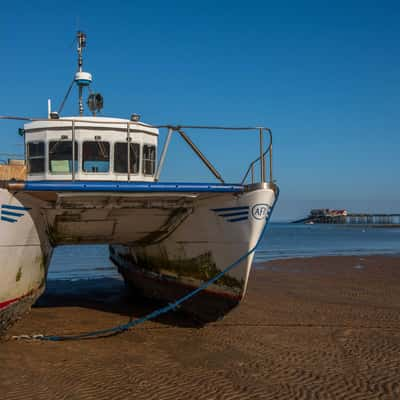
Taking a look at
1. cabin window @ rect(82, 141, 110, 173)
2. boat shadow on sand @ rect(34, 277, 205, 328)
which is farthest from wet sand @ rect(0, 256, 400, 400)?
cabin window @ rect(82, 141, 110, 173)

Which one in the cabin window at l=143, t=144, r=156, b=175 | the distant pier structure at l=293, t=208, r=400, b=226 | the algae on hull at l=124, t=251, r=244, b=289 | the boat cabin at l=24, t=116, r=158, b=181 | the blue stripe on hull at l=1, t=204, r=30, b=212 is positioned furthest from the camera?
the distant pier structure at l=293, t=208, r=400, b=226

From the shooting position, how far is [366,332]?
8562 mm

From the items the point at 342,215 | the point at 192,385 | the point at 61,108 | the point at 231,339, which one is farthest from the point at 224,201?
the point at 342,215

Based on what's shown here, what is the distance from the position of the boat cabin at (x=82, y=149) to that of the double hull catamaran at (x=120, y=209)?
20 millimetres

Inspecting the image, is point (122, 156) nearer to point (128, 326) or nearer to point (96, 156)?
point (96, 156)

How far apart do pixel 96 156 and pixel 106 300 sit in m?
4.91

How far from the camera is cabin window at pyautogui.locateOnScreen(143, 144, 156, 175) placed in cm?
965

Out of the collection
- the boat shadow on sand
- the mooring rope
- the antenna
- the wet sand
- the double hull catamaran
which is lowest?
the boat shadow on sand

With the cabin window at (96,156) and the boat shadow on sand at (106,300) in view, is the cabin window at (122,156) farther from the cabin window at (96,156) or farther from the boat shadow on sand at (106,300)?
the boat shadow on sand at (106,300)

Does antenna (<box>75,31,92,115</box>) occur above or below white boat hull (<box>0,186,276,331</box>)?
above

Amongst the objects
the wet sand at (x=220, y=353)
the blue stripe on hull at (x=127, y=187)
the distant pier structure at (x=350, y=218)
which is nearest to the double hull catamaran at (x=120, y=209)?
the blue stripe on hull at (x=127, y=187)

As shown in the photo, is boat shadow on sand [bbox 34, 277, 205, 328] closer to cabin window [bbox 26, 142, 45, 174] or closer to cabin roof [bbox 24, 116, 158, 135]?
cabin window [bbox 26, 142, 45, 174]

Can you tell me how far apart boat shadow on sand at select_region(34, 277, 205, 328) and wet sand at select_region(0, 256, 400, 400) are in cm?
5

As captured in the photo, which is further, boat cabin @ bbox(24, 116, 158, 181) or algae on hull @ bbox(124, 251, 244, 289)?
boat cabin @ bbox(24, 116, 158, 181)
